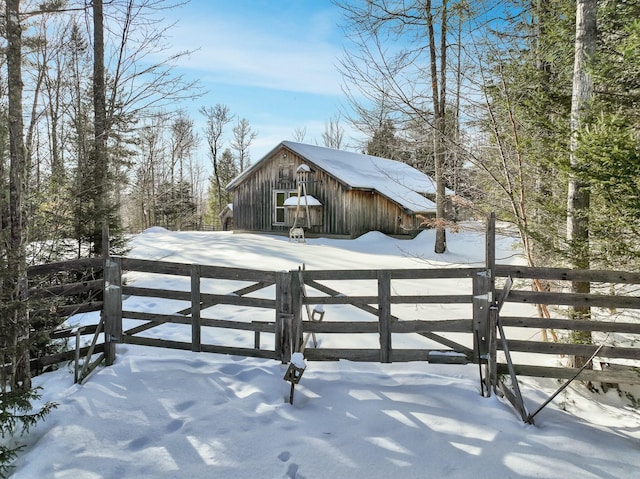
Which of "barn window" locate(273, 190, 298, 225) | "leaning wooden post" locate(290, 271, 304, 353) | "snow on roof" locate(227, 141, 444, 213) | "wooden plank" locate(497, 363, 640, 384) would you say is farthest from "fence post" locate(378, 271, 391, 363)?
"barn window" locate(273, 190, 298, 225)

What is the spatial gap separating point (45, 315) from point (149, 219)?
1528 inches

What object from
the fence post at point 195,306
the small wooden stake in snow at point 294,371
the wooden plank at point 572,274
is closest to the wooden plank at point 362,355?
the small wooden stake in snow at point 294,371

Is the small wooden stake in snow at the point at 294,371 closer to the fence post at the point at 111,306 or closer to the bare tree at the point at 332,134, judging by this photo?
the fence post at the point at 111,306

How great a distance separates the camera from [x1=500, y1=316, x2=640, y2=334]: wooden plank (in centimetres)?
430

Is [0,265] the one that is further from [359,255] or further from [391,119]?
[359,255]

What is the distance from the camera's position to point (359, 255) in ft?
49.6

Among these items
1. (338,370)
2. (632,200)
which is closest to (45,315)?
(338,370)

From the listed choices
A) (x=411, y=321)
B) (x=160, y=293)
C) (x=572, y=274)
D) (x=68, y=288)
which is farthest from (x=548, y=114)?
(x=68, y=288)

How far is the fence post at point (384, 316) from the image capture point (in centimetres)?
488

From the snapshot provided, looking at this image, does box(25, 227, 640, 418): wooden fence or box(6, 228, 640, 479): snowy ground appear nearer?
box(6, 228, 640, 479): snowy ground

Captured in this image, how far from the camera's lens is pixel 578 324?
439cm

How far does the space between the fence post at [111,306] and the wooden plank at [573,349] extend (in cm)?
514

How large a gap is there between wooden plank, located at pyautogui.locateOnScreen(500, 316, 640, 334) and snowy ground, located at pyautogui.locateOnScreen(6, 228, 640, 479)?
85 cm

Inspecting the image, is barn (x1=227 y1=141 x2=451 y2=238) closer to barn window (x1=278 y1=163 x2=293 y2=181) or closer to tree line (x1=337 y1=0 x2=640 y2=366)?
barn window (x1=278 y1=163 x2=293 y2=181)
